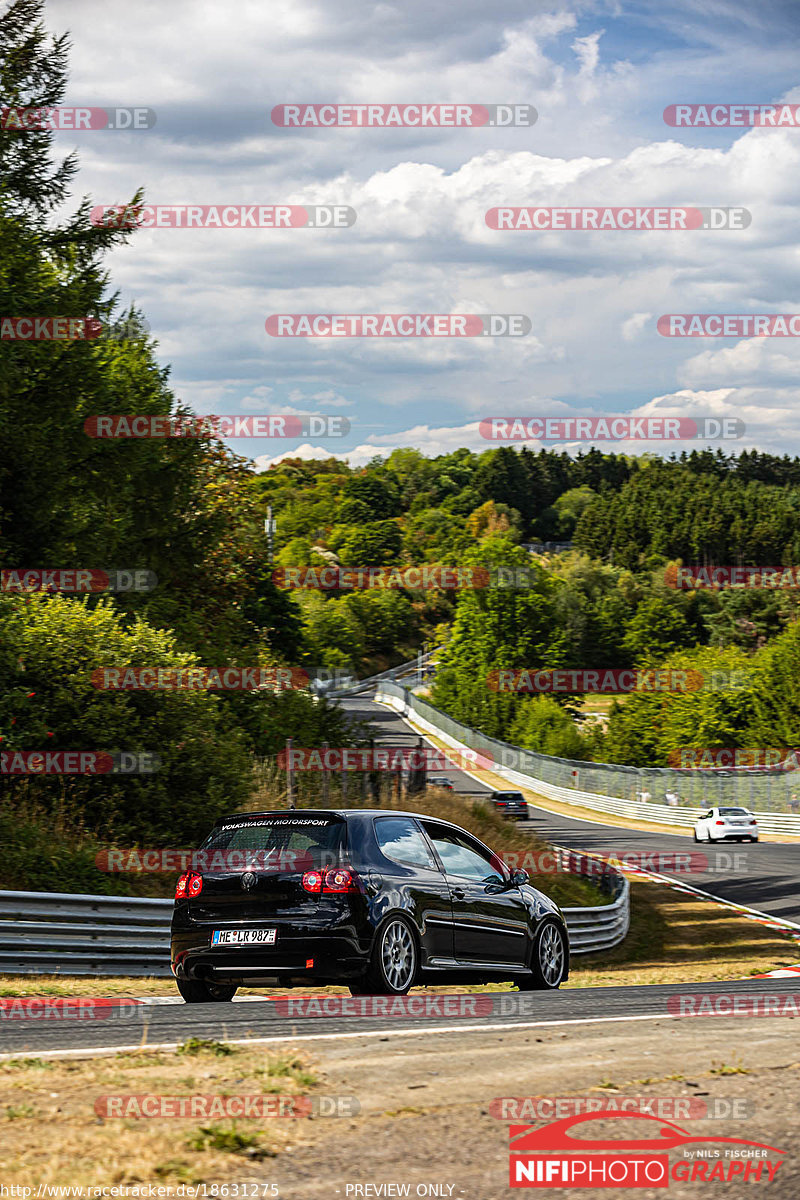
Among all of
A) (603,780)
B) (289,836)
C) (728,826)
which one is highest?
(289,836)

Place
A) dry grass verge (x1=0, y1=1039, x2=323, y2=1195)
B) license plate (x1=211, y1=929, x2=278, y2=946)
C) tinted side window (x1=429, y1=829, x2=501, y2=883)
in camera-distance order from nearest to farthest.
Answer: dry grass verge (x1=0, y1=1039, x2=323, y2=1195) < license plate (x1=211, y1=929, x2=278, y2=946) < tinted side window (x1=429, y1=829, x2=501, y2=883)

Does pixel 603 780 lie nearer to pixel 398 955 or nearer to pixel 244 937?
pixel 398 955

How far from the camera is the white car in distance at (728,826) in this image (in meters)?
45.5

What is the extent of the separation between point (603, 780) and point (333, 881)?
2285 inches

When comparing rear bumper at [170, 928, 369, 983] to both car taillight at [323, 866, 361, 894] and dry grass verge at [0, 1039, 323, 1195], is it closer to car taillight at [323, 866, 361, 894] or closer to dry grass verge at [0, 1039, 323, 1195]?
car taillight at [323, 866, 361, 894]

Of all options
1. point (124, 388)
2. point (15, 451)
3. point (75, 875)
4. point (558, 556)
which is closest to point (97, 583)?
point (15, 451)

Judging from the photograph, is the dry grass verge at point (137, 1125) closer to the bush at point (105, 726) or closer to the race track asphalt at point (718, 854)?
the bush at point (105, 726)

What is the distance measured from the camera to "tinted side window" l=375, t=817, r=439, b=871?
9.98 meters

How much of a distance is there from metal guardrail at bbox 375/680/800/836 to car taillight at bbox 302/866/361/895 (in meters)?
42.5

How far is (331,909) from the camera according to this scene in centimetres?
931

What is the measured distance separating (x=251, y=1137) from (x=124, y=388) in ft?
98.5

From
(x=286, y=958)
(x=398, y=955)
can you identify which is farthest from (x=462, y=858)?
(x=286, y=958)

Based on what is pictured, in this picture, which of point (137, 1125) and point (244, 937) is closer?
point (137, 1125)

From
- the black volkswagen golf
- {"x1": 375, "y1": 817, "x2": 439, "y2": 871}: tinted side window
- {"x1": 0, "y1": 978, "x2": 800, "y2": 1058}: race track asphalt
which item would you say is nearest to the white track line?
{"x1": 0, "y1": 978, "x2": 800, "y2": 1058}: race track asphalt
